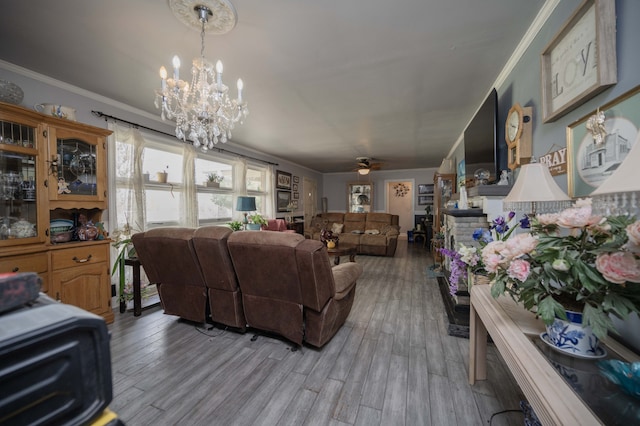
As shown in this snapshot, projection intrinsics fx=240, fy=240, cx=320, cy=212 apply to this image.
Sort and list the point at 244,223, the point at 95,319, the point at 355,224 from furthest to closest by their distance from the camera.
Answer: the point at 355,224, the point at 244,223, the point at 95,319

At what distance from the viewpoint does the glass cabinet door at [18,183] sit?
1935mm

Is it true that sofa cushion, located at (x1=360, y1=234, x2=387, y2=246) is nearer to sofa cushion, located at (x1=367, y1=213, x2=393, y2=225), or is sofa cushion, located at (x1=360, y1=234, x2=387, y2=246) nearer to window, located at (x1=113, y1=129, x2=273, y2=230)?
sofa cushion, located at (x1=367, y1=213, x2=393, y2=225)

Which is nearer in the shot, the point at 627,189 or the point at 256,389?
the point at 627,189

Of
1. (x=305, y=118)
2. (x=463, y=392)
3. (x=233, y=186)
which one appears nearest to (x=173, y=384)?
(x=463, y=392)

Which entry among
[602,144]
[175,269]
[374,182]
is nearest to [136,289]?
[175,269]

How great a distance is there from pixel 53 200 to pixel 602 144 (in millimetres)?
3847

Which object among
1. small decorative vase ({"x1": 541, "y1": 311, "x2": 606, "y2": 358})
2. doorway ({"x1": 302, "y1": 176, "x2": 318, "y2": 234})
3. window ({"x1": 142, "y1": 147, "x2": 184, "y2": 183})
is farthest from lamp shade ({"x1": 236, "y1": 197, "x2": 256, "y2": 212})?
small decorative vase ({"x1": 541, "y1": 311, "x2": 606, "y2": 358})

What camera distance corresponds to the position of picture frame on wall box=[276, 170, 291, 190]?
6.30m

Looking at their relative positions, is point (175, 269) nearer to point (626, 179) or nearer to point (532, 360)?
point (532, 360)

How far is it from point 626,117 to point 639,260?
0.68m

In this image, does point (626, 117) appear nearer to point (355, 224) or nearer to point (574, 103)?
point (574, 103)

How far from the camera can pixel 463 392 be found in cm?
153

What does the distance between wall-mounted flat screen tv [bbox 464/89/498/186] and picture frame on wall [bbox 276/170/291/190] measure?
4444mm

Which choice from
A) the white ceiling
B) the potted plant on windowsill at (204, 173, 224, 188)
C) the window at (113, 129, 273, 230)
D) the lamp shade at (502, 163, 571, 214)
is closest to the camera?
the lamp shade at (502, 163, 571, 214)
